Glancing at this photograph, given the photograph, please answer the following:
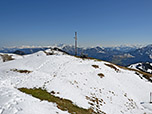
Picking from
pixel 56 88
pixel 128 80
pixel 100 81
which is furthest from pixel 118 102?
pixel 128 80

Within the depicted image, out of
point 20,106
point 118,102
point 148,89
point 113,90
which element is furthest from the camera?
point 148,89

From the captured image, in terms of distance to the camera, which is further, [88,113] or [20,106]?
[88,113]

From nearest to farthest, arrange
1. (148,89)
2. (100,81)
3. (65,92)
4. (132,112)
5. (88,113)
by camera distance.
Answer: (88,113) → (65,92) → (132,112) → (100,81) → (148,89)

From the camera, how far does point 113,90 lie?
29078 mm

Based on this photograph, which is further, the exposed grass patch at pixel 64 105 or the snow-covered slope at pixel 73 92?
the exposed grass patch at pixel 64 105

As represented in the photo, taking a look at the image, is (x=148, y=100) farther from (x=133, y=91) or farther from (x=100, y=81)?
(x=100, y=81)

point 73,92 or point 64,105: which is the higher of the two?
point 64,105

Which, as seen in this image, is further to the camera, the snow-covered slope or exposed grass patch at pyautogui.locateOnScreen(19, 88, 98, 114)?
exposed grass patch at pyautogui.locateOnScreen(19, 88, 98, 114)

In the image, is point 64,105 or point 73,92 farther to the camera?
point 73,92

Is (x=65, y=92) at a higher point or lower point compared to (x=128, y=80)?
higher

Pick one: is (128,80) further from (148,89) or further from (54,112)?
(54,112)

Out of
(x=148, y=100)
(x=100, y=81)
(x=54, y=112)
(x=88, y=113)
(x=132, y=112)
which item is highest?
(x=54, y=112)

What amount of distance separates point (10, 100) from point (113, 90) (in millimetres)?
24684

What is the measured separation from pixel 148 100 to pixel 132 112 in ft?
39.0
